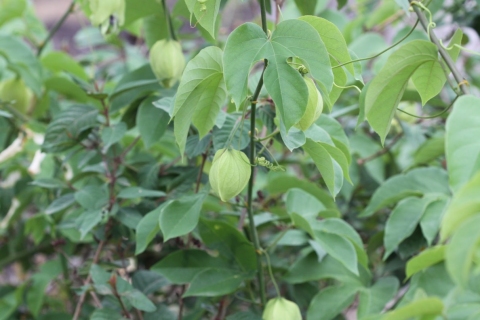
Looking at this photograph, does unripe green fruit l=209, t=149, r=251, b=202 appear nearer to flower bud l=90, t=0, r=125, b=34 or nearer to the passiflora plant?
the passiflora plant

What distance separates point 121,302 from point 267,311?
172mm

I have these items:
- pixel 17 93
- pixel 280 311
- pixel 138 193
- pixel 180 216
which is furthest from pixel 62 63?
pixel 280 311

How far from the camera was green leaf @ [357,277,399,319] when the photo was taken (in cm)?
69

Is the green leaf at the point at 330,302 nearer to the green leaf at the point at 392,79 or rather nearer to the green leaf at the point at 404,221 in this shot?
the green leaf at the point at 404,221

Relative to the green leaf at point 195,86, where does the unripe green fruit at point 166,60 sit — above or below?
below

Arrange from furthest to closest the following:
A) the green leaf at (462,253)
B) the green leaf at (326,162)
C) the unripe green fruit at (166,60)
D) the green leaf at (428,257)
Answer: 1. the unripe green fruit at (166,60)
2. the green leaf at (326,162)
3. the green leaf at (428,257)
4. the green leaf at (462,253)

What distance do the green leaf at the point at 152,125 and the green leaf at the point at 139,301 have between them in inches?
7.5

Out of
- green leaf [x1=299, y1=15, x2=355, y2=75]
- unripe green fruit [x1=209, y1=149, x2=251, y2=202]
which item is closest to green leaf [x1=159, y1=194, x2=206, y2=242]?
unripe green fruit [x1=209, y1=149, x2=251, y2=202]

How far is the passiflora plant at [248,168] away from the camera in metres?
0.45

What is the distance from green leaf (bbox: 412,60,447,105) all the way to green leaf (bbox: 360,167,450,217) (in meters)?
0.27

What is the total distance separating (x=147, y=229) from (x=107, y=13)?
0.89ft

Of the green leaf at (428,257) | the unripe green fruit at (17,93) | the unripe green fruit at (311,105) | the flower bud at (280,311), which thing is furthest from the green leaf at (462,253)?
the unripe green fruit at (17,93)

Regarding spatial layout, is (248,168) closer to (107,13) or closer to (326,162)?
(326,162)

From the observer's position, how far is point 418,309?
33 cm
